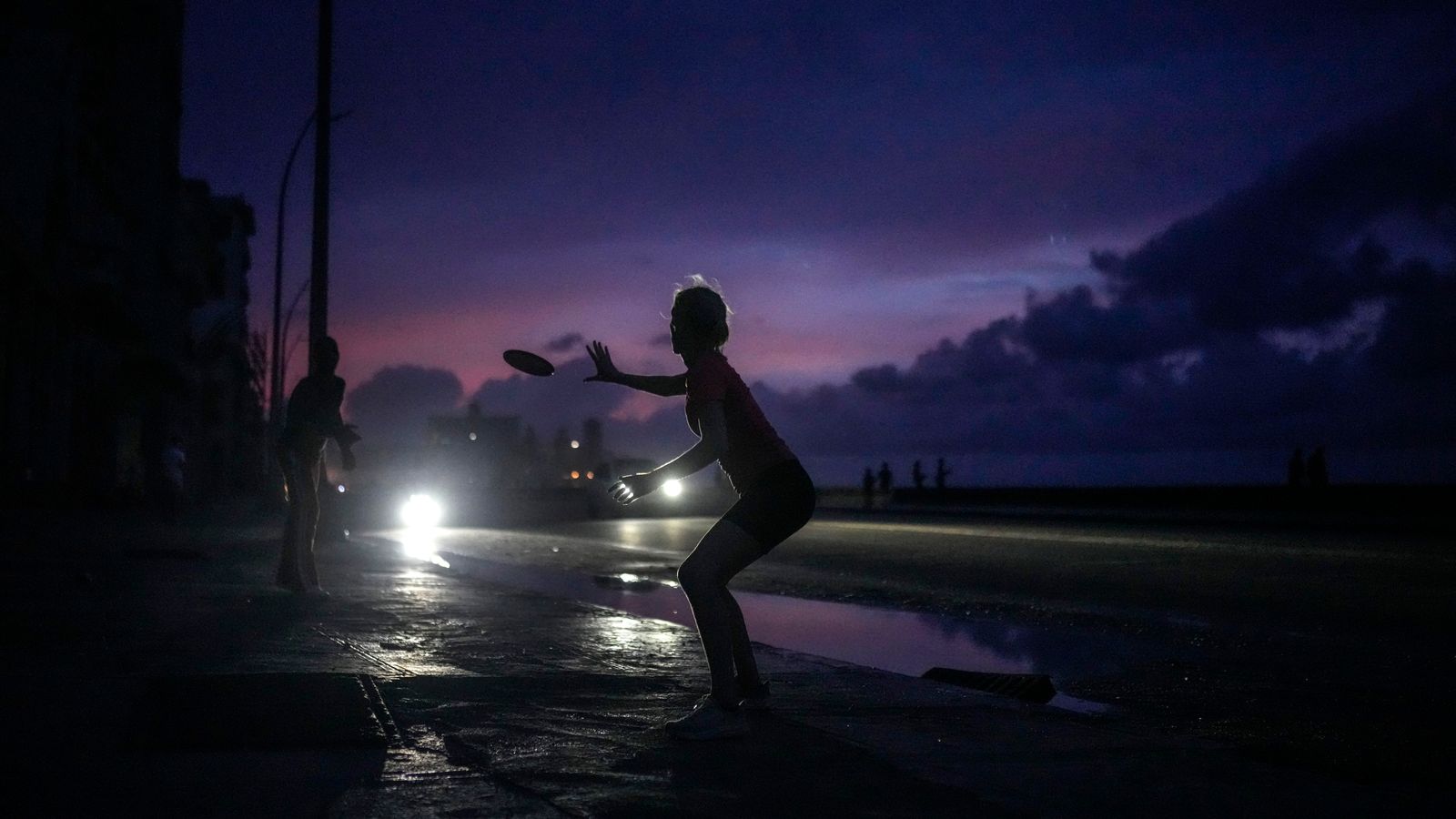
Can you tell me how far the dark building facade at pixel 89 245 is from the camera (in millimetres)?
24406

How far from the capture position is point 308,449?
9922 mm

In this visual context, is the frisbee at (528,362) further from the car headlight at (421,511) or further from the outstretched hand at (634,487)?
the car headlight at (421,511)

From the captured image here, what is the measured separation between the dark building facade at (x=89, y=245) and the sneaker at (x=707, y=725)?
801 inches

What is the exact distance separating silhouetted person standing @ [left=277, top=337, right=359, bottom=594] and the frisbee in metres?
4.46

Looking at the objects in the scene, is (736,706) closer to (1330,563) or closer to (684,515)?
(1330,563)

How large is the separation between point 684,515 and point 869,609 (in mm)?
24420

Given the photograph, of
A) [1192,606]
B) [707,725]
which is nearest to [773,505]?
[707,725]

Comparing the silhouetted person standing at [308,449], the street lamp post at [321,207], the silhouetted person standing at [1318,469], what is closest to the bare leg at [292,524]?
the silhouetted person standing at [308,449]

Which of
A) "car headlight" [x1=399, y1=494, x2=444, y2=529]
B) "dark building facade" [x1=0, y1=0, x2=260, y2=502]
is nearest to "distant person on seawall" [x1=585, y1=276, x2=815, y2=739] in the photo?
"dark building facade" [x1=0, y1=0, x2=260, y2=502]

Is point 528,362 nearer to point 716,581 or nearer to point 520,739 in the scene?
point 716,581

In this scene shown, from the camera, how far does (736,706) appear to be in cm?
525

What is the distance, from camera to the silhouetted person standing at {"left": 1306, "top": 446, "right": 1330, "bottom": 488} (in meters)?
37.4

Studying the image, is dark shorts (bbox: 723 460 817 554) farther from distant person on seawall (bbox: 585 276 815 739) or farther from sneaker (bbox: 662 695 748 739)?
sneaker (bbox: 662 695 748 739)

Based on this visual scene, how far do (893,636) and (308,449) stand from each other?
4560mm
